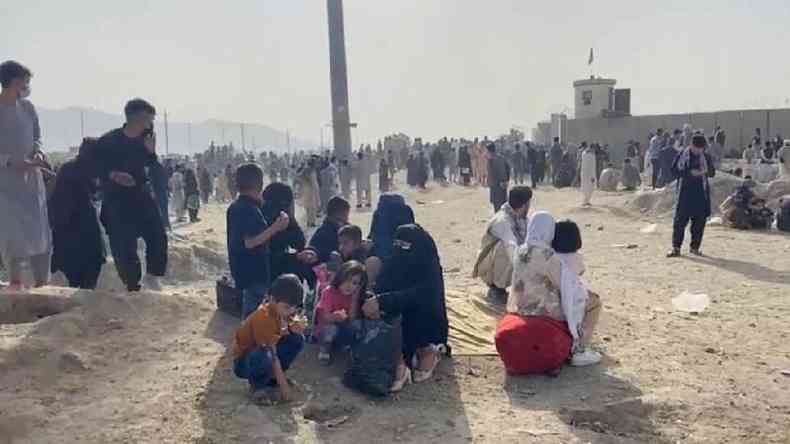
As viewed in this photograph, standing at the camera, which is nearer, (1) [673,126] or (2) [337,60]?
(2) [337,60]

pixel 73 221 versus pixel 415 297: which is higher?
pixel 73 221

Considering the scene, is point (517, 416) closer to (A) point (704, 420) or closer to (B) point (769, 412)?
(A) point (704, 420)

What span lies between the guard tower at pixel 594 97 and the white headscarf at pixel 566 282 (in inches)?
994

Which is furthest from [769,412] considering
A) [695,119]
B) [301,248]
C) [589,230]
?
[695,119]

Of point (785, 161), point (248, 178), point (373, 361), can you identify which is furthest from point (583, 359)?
point (785, 161)

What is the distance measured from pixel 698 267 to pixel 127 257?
6.42m

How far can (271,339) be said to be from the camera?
426cm

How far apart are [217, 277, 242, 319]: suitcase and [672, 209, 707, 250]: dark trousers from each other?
5.99 meters

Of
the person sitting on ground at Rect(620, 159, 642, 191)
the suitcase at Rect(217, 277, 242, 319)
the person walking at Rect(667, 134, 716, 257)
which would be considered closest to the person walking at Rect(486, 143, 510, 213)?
the person walking at Rect(667, 134, 716, 257)

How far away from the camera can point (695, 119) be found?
27.9 metres

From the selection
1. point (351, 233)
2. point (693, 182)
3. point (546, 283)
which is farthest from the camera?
point (693, 182)

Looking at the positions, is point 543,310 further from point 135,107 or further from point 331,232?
point 135,107

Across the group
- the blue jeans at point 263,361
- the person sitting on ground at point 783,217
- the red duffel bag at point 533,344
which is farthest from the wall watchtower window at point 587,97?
the blue jeans at point 263,361

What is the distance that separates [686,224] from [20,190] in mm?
7550
